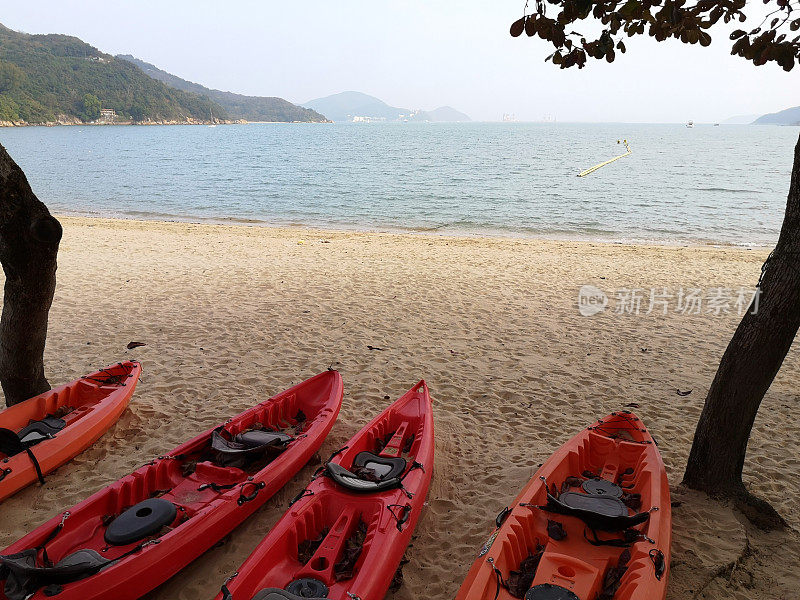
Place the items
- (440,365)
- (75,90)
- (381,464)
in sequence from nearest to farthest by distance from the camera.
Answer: (381,464) → (440,365) → (75,90)

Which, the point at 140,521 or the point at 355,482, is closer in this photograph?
the point at 140,521

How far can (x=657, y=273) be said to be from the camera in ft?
38.5

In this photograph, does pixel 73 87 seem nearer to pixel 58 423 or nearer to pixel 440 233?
pixel 440 233

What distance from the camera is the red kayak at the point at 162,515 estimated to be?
117 inches

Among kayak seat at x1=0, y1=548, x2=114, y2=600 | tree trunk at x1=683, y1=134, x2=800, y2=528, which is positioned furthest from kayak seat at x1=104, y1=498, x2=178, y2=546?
tree trunk at x1=683, y1=134, x2=800, y2=528

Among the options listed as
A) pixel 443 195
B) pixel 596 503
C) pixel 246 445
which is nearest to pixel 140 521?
pixel 246 445

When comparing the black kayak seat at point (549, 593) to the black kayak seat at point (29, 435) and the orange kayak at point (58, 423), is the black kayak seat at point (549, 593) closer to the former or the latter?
the orange kayak at point (58, 423)

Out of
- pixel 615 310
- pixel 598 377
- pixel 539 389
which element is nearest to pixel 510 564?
pixel 539 389

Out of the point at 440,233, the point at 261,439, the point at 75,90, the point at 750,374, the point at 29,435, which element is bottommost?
the point at 29,435

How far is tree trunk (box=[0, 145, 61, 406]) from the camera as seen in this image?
4250 millimetres

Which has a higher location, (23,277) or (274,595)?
(23,277)

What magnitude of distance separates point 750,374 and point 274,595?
11.7 feet

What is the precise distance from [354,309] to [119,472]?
15.6 ft

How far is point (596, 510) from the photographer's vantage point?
345 cm
